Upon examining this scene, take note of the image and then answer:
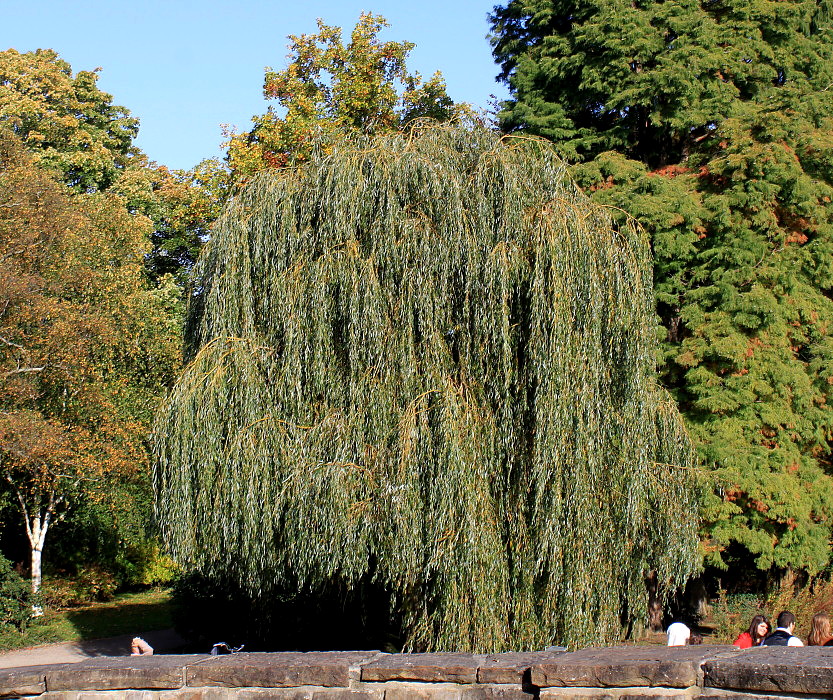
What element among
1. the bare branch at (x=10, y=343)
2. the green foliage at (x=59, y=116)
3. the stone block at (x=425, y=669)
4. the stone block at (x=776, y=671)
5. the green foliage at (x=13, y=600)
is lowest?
the green foliage at (x=13, y=600)

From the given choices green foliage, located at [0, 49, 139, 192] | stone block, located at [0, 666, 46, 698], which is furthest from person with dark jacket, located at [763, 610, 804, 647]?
green foliage, located at [0, 49, 139, 192]

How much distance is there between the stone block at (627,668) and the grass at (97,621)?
53.0 feet

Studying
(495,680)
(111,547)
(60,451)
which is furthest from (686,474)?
(111,547)

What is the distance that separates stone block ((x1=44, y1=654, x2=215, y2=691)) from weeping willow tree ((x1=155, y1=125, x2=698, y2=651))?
12.6 ft

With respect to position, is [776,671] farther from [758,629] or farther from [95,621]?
[95,621]

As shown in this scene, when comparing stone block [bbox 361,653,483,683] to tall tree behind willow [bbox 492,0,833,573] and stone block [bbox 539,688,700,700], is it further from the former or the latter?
tall tree behind willow [bbox 492,0,833,573]

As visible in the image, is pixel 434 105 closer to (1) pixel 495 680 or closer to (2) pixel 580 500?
(2) pixel 580 500

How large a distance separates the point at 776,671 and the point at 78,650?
16.3m

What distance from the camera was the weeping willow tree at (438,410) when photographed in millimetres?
8859

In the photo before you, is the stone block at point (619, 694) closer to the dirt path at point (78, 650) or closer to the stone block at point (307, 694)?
the stone block at point (307, 694)

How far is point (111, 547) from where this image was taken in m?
24.0

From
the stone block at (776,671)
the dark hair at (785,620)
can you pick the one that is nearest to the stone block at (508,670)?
the stone block at (776,671)

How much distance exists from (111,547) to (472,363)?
18114 millimetres

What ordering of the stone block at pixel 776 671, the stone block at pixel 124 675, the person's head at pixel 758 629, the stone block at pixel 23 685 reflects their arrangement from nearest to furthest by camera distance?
1. the stone block at pixel 776 671
2. the stone block at pixel 124 675
3. the stone block at pixel 23 685
4. the person's head at pixel 758 629
